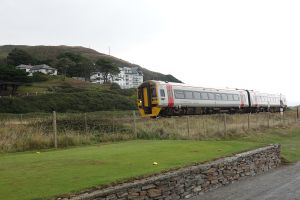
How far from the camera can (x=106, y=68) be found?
123250 mm

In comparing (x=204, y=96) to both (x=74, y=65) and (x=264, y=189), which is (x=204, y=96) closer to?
(x=264, y=189)

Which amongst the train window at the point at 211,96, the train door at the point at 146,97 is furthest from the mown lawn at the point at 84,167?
the train window at the point at 211,96

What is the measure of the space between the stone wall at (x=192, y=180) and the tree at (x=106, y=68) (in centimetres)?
10836

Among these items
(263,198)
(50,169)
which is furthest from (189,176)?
(50,169)

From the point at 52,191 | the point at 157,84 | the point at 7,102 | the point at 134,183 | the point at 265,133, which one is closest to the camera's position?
the point at 52,191

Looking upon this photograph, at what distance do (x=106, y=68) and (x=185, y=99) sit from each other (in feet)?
306

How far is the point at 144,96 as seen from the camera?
30719 mm

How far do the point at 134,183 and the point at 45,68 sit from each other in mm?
109369

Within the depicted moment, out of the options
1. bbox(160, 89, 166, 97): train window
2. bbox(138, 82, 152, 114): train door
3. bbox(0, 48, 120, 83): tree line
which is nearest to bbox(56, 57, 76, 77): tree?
bbox(0, 48, 120, 83): tree line

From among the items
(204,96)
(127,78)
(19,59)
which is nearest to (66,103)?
(204,96)

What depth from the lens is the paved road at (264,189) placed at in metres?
11.3

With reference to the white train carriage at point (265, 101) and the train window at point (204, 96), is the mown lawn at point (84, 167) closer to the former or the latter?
the train window at point (204, 96)

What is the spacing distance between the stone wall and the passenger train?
1381cm

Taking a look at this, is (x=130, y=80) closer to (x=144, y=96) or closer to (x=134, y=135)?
(x=144, y=96)
